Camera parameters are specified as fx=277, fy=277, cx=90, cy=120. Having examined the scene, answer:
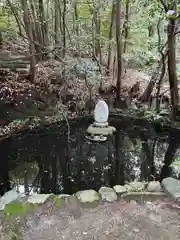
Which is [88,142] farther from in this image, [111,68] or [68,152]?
[111,68]

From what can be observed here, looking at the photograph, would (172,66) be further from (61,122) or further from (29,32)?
(29,32)

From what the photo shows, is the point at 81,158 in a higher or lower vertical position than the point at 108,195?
lower

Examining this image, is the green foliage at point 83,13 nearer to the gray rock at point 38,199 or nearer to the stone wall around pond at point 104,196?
the stone wall around pond at point 104,196

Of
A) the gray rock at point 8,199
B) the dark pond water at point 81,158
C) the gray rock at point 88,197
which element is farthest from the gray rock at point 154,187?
the gray rock at point 8,199

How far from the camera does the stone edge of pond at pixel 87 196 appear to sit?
13.1ft

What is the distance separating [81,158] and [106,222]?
9.11 feet

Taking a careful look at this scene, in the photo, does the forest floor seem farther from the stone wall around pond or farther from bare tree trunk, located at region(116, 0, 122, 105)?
the stone wall around pond

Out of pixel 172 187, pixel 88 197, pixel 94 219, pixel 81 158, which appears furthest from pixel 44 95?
pixel 94 219

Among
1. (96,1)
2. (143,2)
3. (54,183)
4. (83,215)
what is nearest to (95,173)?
(54,183)

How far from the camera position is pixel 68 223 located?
12.1 feet

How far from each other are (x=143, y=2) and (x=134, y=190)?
469 centimetres

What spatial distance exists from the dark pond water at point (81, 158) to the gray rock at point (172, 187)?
45.5 inches

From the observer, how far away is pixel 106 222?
12.2ft

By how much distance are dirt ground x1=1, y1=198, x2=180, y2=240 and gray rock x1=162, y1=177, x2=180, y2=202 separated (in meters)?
0.17
